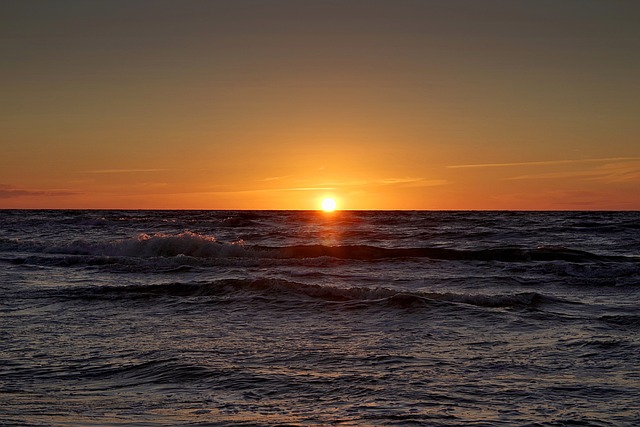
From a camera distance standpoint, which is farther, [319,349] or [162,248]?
[162,248]

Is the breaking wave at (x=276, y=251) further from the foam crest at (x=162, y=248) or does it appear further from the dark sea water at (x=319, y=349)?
the dark sea water at (x=319, y=349)

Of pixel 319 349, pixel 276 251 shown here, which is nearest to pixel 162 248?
pixel 276 251

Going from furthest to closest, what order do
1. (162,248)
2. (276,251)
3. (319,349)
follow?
(162,248)
(276,251)
(319,349)

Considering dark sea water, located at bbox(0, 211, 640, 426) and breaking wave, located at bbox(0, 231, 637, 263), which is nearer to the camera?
dark sea water, located at bbox(0, 211, 640, 426)

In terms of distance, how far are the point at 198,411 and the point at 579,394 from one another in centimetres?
403

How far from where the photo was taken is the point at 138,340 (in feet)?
34.1

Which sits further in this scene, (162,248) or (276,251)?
(162,248)

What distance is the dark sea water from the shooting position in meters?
6.83

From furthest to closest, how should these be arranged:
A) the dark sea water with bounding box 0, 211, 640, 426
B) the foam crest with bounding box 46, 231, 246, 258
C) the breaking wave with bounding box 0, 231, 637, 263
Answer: the foam crest with bounding box 46, 231, 246, 258
the breaking wave with bounding box 0, 231, 637, 263
the dark sea water with bounding box 0, 211, 640, 426

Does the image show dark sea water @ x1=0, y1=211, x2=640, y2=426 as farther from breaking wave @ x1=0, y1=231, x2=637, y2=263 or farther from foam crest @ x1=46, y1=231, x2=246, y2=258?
foam crest @ x1=46, y1=231, x2=246, y2=258

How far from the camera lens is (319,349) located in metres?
9.66

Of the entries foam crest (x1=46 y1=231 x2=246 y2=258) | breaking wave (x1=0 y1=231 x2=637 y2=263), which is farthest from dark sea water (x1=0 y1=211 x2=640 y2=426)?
foam crest (x1=46 y1=231 x2=246 y2=258)

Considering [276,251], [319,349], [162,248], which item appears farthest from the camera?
[162,248]

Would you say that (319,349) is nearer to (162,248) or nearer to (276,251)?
(276,251)
